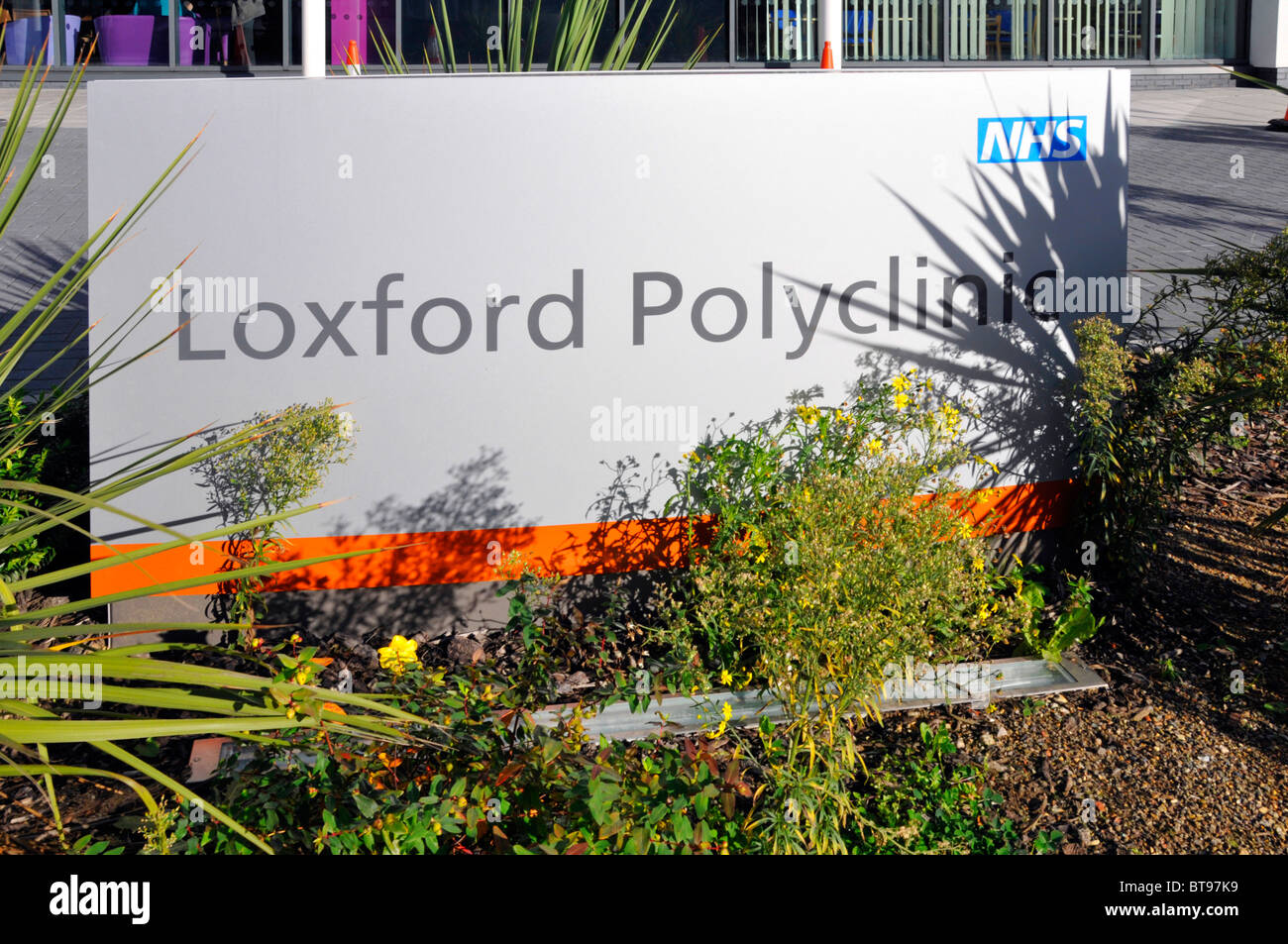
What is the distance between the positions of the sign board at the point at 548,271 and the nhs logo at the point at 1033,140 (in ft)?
0.04

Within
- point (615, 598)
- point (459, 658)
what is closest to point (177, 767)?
point (459, 658)

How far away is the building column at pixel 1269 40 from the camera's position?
51.6ft

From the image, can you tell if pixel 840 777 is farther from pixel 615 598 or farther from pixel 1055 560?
pixel 1055 560

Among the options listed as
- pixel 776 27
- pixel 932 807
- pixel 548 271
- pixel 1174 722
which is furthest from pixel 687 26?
pixel 932 807

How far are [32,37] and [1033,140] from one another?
13.8 meters

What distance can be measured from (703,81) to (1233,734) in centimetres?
272

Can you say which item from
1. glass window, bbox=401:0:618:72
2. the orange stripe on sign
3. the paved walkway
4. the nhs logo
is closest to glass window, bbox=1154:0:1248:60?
the paved walkway

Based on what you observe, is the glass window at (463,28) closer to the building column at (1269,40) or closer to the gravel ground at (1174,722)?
the building column at (1269,40)

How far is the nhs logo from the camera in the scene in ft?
14.8

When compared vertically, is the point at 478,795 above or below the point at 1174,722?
above

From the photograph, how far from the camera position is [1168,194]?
10.3 meters

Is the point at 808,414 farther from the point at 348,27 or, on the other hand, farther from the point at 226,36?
the point at 226,36

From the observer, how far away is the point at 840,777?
10.8 ft

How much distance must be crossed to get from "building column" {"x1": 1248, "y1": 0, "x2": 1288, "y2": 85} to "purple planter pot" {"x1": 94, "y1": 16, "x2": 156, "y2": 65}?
45.2 ft
